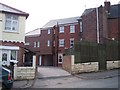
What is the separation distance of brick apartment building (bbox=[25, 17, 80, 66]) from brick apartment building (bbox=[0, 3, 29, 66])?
19.5 m

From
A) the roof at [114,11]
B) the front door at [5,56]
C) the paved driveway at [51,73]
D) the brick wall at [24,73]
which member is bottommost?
the paved driveway at [51,73]

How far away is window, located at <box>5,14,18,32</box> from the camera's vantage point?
24.8 meters

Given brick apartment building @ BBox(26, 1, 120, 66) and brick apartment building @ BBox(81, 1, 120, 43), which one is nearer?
brick apartment building @ BBox(81, 1, 120, 43)

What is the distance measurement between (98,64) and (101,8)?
1325 centimetres

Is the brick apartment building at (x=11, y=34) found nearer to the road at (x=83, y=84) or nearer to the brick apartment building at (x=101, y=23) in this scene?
the road at (x=83, y=84)

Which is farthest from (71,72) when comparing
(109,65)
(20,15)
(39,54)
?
(39,54)

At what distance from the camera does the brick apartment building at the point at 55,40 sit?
4650 cm

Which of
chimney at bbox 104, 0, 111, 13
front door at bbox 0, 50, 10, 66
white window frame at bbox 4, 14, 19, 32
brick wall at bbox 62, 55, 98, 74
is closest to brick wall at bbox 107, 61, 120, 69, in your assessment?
brick wall at bbox 62, 55, 98, 74

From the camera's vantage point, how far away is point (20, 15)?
25531mm

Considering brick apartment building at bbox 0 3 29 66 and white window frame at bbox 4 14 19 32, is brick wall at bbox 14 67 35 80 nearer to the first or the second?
brick apartment building at bbox 0 3 29 66

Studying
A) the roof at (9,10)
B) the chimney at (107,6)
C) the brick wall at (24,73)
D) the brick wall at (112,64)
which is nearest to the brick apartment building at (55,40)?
the chimney at (107,6)

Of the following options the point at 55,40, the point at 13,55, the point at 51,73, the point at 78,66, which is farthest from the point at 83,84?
the point at 55,40

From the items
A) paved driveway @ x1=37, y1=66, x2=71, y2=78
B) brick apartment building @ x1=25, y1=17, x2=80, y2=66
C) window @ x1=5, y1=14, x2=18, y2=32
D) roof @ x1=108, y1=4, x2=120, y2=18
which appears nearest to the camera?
paved driveway @ x1=37, y1=66, x2=71, y2=78

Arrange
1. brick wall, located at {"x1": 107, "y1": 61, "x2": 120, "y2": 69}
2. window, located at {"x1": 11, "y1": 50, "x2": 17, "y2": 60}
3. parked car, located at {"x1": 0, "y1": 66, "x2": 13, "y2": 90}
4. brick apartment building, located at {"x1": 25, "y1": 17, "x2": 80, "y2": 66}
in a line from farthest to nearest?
brick apartment building, located at {"x1": 25, "y1": 17, "x2": 80, "y2": 66}, brick wall, located at {"x1": 107, "y1": 61, "x2": 120, "y2": 69}, window, located at {"x1": 11, "y1": 50, "x2": 17, "y2": 60}, parked car, located at {"x1": 0, "y1": 66, "x2": 13, "y2": 90}
